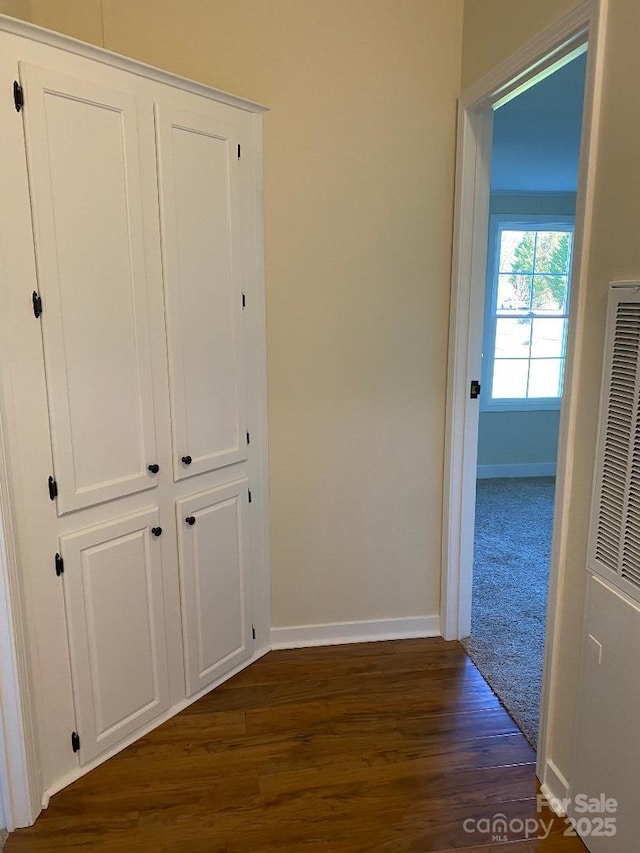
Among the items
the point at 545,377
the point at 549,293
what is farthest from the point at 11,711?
the point at 549,293

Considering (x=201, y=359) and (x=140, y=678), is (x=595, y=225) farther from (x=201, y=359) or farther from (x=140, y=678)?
(x=140, y=678)

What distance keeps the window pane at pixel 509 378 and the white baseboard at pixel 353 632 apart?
2.91 m

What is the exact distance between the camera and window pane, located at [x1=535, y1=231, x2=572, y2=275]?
5211 mm

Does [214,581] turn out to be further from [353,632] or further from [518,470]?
[518,470]

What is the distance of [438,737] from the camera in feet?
7.33

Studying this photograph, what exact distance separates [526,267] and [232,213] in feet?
11.8

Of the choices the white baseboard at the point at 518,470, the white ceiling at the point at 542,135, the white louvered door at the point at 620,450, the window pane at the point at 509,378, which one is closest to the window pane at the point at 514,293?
the window pane at the point at 509,378

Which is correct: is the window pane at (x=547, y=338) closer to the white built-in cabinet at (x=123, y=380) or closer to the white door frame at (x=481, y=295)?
the white door frame at (x=481, y=295)

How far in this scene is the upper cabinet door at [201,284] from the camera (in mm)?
2092

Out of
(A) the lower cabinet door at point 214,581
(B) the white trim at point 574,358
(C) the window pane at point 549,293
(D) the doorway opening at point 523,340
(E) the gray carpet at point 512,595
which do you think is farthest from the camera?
(C) the window pane at point 549,293

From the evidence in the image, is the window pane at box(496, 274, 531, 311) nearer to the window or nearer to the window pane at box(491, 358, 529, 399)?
the window

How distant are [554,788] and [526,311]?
13.3 feet

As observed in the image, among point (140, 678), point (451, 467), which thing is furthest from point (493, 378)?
point (140, 678)

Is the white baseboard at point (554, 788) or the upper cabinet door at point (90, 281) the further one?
the white baseboard at point (554, 788)
